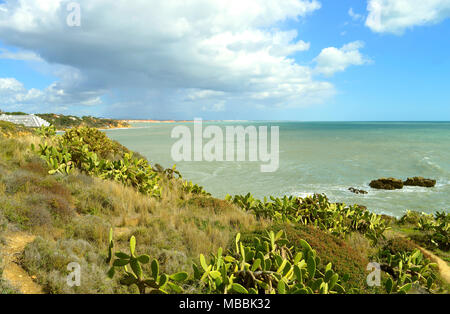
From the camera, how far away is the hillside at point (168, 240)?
2986 mm

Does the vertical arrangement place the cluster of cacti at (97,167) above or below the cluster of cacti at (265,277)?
above

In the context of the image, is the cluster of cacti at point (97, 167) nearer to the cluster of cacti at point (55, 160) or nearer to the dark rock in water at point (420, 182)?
the cluster of cacti at point (55, 160)

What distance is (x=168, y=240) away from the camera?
4.63 metres

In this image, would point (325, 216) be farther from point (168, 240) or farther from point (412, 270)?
point (168, 240)

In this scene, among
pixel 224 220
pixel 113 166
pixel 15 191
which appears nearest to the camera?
pixel 15 191

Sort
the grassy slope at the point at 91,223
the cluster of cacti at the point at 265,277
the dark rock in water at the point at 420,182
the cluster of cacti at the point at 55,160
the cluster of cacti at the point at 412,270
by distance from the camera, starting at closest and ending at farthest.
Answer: the cluster of cacti at the point at 265,277 < the grassy slope at the point at 91,223 < the cluster of cacti at the point at 412,270 < the cluster of cacti at the point at 55,160 < the dark rock in water at the point at 420,182

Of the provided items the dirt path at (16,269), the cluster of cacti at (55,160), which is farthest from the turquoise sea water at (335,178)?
the dirt path at (16,269)

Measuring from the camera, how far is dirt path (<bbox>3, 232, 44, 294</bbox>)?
9.85 ft

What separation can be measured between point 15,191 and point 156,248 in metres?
3.81

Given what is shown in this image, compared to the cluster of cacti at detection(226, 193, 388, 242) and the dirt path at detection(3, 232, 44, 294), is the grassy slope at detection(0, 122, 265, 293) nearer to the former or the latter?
the dirt path at detection(3, 232, 44, 294)

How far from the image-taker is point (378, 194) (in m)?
14.9

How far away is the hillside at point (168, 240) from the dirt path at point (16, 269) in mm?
28
